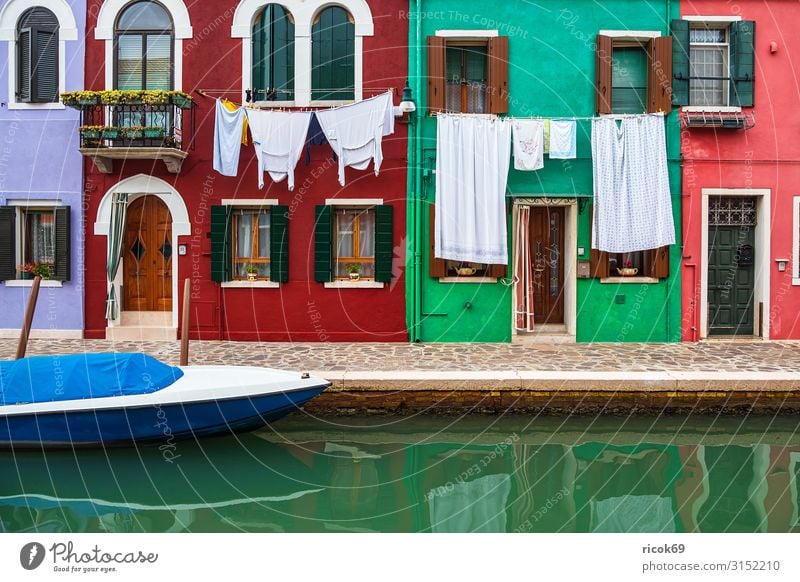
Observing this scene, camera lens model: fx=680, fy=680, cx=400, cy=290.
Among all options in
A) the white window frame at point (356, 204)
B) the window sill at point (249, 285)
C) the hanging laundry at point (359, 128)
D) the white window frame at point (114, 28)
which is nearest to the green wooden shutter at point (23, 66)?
the white window frame at point (114, 28)

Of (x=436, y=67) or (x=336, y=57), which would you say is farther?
(x=336, y=57)

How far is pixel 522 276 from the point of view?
12.7 m

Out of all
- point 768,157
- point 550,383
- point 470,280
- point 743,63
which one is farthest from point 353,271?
point 743,63

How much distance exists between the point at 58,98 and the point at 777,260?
45.9 feet

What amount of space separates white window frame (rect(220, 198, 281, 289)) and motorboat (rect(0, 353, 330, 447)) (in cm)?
500

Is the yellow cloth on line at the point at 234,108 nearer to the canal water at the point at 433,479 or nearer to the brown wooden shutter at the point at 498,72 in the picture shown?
the brown wooden shutter at the point at 498,72

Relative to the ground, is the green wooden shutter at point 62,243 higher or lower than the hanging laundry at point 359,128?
lower

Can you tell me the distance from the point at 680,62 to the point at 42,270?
12.4 metres

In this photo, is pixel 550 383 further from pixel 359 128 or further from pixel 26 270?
pixel 26 270

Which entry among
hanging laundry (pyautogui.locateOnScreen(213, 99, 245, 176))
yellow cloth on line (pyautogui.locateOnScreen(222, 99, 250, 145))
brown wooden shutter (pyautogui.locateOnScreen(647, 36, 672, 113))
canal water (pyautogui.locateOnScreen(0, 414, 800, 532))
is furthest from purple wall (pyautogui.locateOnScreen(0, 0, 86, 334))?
brown wooden shutter (pyautogui.locateOnScreen(647, 36, 672, 113))

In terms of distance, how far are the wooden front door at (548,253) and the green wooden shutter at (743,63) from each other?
388 centimetres

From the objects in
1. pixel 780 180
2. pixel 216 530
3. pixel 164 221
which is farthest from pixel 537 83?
pixel 216 530

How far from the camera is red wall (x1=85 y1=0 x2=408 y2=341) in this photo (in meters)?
12.8

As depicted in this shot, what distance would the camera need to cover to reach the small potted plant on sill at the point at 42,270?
12414 mm
